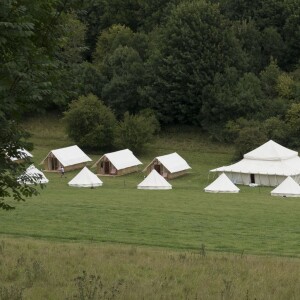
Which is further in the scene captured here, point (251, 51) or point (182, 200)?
point (251, 51)

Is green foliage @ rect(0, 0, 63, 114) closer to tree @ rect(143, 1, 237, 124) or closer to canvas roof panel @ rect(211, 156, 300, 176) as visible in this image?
canvas roof panel @ rect(211, 156, 300, 176)

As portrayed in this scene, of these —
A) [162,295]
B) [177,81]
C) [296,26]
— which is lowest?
[162,295]

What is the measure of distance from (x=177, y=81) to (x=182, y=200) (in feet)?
98.6

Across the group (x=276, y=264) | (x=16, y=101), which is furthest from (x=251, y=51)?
(x=16, y=101)

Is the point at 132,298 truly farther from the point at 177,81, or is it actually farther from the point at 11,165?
the point at 177,81

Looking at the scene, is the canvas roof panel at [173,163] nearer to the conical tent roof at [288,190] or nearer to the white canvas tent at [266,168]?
the white canvas tent at [266,168]

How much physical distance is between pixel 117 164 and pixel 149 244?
109 ft

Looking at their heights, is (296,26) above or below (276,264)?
above

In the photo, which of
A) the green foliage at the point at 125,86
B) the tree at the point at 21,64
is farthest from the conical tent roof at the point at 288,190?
the tree at the point at 21,64

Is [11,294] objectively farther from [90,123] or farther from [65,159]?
[90,123]

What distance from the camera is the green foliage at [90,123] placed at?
58.9m

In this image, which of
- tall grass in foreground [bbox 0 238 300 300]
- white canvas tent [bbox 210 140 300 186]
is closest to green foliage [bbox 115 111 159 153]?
white canvas tent [bbox 210 140 300 186]

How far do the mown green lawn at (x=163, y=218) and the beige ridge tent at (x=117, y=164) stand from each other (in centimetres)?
427

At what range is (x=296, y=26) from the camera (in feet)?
233
